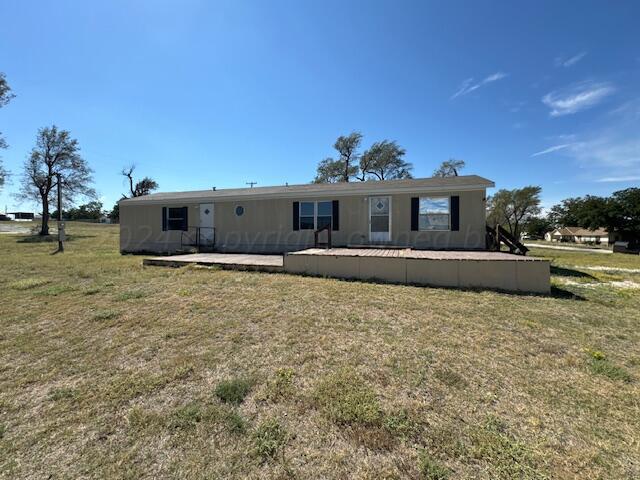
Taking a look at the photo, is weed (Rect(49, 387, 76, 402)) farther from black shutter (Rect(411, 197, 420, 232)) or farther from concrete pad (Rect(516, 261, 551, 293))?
black shutter (Rect(411, 197, 420, 232))

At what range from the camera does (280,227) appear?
11.2m

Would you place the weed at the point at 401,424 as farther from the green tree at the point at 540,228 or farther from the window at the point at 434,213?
the green tree at the point at 540,228

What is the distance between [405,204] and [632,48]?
9.10 metres

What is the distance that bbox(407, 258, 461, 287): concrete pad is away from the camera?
618 centimetres

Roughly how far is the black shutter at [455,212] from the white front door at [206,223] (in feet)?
31.3

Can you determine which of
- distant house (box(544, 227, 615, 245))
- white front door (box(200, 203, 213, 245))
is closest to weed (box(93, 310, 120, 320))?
white front door (box(200, 203, 213, 245))

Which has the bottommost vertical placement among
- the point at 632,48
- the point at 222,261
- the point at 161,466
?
the point at 161,466

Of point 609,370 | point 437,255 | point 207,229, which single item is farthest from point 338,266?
point 207,229

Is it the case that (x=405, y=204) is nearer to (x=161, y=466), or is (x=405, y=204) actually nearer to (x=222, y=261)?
(x=222, y=261)

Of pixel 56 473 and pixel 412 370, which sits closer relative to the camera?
pixel 56 473

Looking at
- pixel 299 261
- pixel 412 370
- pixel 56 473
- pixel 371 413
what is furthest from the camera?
pixel 299 261

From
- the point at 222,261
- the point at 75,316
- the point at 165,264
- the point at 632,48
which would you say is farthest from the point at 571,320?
the point at 632,48

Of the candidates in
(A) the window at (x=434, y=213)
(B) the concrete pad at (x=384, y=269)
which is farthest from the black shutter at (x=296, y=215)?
(B) the concrete pad at (x=384, y=269)

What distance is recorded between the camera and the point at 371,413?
210 centimetres
